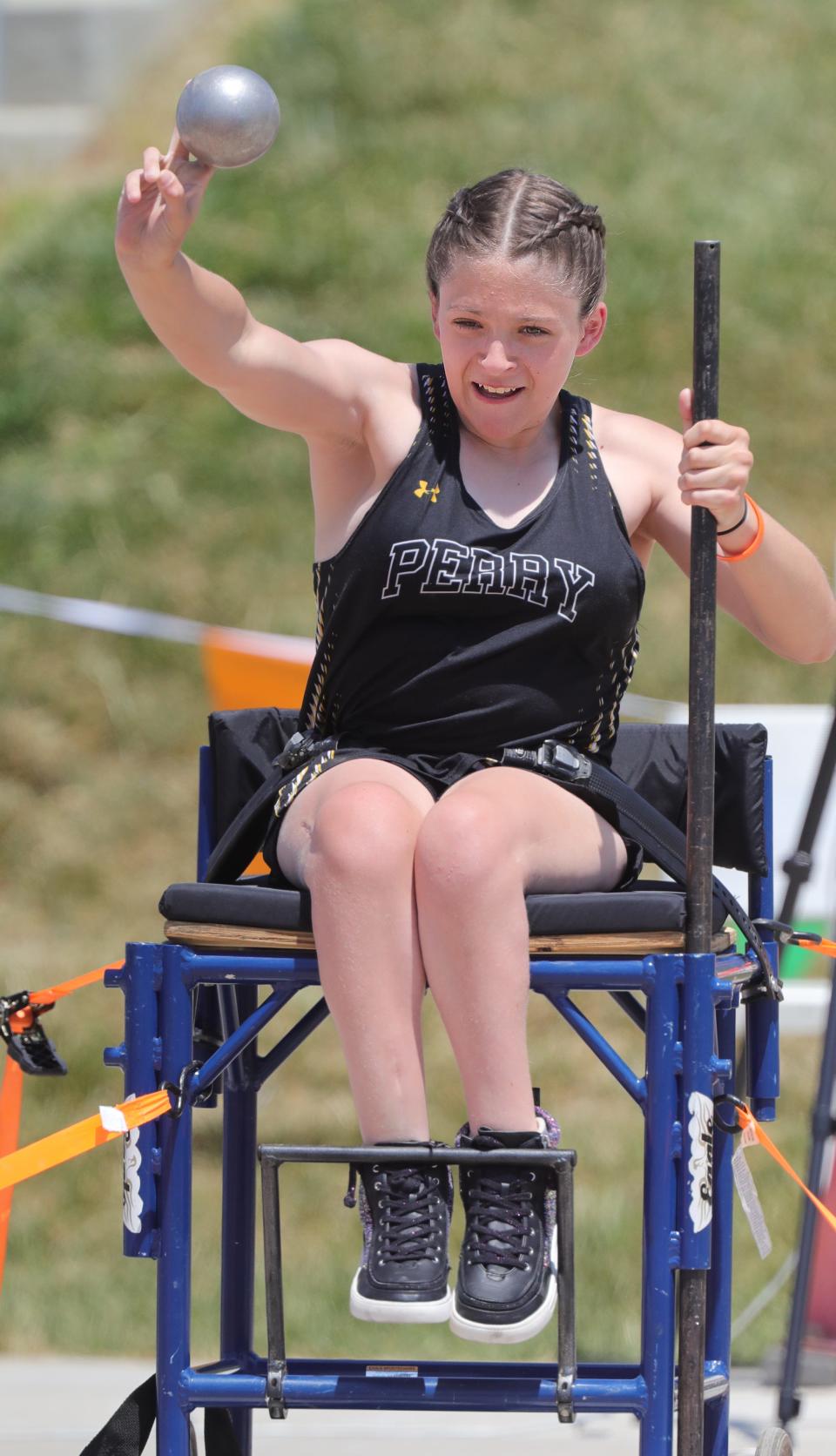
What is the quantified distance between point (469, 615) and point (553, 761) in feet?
0.72

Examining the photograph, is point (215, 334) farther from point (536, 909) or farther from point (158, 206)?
point (536, 909)

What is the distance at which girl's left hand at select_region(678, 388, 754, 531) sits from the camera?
2180 millimetres

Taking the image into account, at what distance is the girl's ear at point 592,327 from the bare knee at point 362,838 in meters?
0.68

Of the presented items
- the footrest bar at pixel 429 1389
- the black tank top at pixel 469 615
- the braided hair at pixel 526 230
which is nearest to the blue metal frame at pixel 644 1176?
the footrest bar at pixel 429 1389

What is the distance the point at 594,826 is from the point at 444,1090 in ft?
10.1

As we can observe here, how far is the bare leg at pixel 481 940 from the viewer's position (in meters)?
2.16

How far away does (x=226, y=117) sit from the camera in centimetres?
218

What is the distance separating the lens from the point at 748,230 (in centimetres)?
802

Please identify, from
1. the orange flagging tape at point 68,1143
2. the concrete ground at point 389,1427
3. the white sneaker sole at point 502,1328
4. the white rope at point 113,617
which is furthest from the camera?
the white rope at point 113,617

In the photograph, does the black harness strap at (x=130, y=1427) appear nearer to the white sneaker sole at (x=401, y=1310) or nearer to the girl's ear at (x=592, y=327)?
the white sneaker sole at (x=401, y=1310)

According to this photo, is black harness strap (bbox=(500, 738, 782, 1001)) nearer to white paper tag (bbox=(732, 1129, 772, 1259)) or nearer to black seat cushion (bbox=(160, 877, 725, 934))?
black seat cushion (bbox=(160, 877, 725, 934))

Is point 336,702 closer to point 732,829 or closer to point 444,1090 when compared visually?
point 732,829

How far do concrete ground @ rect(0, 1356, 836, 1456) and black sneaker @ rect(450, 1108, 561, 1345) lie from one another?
1.22 m

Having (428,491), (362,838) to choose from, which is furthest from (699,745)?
(428,491)
